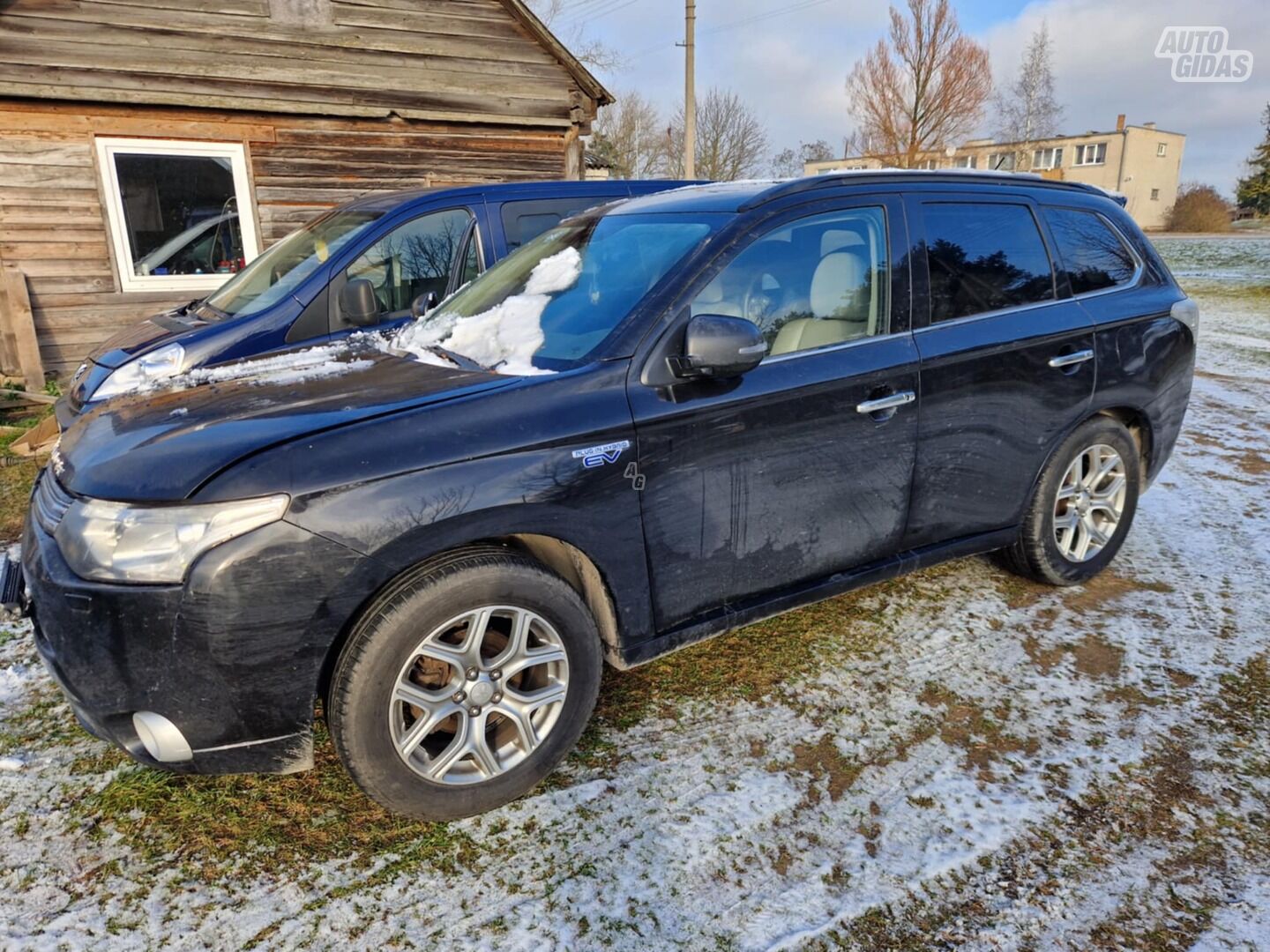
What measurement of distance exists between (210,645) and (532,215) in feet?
14.0

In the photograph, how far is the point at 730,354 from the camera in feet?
8.39

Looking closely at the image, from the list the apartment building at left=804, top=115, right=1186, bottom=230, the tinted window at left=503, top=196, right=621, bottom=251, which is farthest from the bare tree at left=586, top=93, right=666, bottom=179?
the tinted window at left=503, top=196, right=621, bottom=251

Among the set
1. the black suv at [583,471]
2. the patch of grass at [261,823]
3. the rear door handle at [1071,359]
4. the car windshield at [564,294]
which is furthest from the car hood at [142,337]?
the rear door handle at [1071,359]

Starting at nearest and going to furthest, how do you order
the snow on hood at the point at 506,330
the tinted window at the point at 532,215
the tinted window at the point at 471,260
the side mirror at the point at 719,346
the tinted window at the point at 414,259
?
1. the side mirror at the point at 719,346
2. the snow on hood at the point at 506,330
3. the tinted window at the point at 414,259
4. the tinted window at the point at 471,260
5. the tinted window at the point at 532,215

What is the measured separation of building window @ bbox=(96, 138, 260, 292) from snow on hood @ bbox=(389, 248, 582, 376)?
729 centimetres

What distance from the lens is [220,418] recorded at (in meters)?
2.40

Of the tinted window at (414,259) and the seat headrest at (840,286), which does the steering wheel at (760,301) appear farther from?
the tinted window at (414,259)

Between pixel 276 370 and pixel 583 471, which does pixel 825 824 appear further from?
pixel 276 370

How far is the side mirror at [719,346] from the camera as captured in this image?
2553 millimetres

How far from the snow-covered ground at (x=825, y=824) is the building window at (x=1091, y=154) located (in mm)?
70516

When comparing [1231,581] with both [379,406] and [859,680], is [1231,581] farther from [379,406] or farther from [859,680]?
[379,406]

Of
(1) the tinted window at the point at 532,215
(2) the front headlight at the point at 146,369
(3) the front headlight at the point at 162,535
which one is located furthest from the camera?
(1) the tinted window at the point at 532,215

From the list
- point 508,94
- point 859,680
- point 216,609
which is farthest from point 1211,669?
point 508,94

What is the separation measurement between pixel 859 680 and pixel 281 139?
9.43 m
